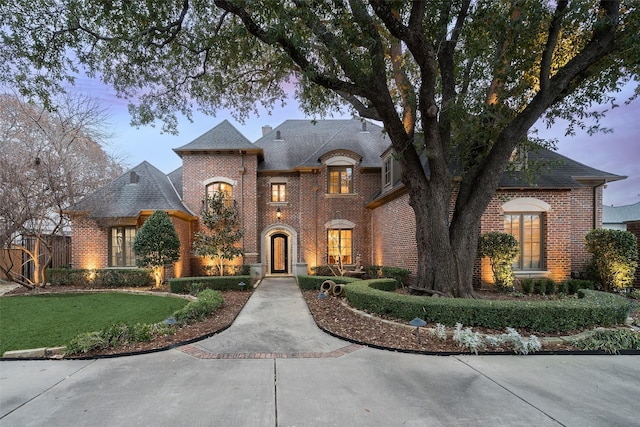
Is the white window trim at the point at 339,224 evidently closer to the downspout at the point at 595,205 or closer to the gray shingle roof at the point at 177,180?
the gray shingle roof at the point at 177,180

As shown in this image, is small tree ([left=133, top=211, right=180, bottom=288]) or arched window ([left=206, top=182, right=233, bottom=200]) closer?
small tree ([left=133, top=211, right=180, bottom=288])

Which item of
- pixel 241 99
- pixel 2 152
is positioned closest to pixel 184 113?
pixel 241 99

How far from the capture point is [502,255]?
8.73 meters

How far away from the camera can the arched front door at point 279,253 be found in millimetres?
15406

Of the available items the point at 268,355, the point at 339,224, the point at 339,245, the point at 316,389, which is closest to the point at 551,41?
the point at 316,389

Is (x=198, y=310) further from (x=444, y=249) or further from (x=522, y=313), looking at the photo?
(x=522, y=313)

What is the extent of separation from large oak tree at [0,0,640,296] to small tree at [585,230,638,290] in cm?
438

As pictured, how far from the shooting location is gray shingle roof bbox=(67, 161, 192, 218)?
39.7 feet

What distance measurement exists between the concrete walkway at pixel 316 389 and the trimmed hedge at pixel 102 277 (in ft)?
26.4

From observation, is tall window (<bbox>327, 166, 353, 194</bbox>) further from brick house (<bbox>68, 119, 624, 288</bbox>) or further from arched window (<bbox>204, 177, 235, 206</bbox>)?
arched window (<bbox>204, 177, 235, 206</bbox>)

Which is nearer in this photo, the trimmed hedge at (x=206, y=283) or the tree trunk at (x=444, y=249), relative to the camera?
the tree trunk at (x=444, y=249)

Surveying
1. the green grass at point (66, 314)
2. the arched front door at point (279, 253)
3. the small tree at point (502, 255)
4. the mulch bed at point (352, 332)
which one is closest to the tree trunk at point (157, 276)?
the green grass at point (66, 314)

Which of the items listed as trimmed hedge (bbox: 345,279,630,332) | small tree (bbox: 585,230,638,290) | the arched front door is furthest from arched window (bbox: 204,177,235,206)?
small tree (bbox: 585,230,638,290)

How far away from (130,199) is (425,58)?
12868 millimetres
